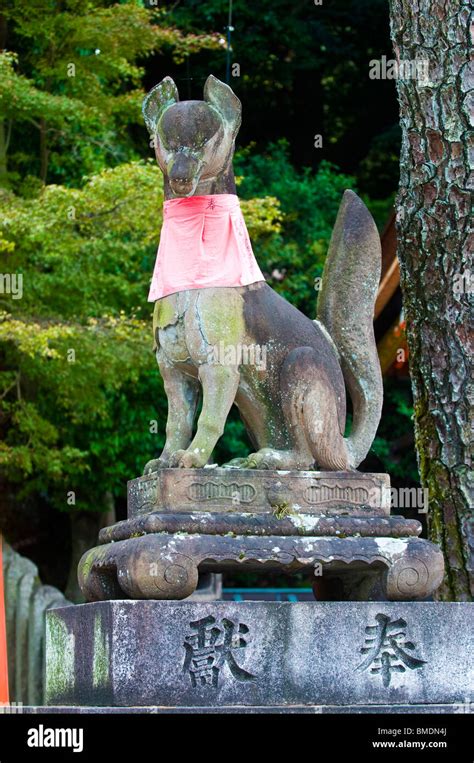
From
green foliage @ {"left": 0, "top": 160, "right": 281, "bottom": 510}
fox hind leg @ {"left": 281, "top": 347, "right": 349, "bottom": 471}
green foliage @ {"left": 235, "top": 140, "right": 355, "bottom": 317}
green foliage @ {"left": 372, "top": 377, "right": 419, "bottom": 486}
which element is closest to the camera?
fox hind leg @ {"left": 281, "top": 347, "right": 349, "bottom": 471}

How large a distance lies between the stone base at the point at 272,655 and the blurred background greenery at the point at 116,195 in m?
6.90

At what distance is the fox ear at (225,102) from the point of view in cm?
562

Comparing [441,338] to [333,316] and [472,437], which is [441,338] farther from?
[333,316]

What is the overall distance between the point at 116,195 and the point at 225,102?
A: 22.1ft

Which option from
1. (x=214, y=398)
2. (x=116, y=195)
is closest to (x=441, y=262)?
(x=214, y=398)

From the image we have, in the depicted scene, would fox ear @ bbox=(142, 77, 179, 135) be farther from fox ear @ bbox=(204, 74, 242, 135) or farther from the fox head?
fox ear @ bbox=(204, 74, 242, 135)

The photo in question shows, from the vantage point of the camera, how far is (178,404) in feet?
18.7

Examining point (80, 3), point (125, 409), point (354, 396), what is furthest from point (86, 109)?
point (354, 396)

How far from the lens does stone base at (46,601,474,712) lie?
4855 mm

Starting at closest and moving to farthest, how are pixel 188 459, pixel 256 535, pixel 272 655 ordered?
pixel 272 655 → pixel 256 535 → pixel 188 459

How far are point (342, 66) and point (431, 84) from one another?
12169 mm

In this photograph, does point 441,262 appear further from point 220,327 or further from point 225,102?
point 220,327
